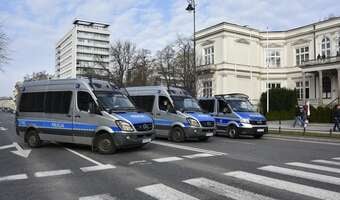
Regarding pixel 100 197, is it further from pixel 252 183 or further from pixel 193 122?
pixel 193 122

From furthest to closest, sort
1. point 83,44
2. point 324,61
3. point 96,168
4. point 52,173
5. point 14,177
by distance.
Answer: point 83,44
point 324,61
point 96,168
point 52,173
point 14,177

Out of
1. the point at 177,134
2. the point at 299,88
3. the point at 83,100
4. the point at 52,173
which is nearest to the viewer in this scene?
the point at 52,173

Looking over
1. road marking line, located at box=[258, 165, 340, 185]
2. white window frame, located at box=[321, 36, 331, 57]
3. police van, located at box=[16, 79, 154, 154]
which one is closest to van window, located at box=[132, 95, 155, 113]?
police van, located at box=[16, 79, 154, 154]

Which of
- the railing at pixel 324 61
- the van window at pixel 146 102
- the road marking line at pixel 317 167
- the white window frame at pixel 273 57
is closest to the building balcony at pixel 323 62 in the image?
the railing at pixel 324 61

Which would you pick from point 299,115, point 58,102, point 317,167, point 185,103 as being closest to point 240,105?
point 185,103

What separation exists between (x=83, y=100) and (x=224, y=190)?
7.80m

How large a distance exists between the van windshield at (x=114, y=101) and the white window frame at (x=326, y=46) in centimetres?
4635

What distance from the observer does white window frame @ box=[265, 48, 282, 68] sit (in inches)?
2413

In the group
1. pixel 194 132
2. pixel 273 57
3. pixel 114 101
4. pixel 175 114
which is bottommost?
pixel 194 132

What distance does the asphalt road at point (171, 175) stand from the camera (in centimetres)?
733

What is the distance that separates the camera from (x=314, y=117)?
35656 millimetres

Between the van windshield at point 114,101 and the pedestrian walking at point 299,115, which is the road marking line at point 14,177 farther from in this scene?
the pedestrian walking at point 299,115

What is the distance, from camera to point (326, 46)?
54594 millimetres

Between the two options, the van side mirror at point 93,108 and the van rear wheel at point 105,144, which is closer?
the van rear wheel at point 105,144
